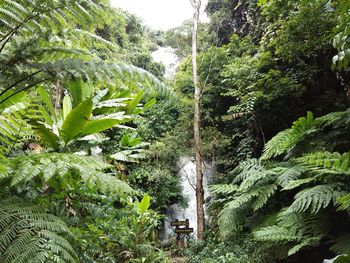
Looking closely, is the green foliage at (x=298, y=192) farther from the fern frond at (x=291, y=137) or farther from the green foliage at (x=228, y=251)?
the green foliage at (x=228, y=251)

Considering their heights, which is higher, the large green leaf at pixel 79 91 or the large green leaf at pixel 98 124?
the large green leaf at pixel 79 91

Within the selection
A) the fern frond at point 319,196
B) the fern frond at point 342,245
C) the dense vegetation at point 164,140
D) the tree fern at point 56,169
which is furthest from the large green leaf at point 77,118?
the fern frond at point 342,245

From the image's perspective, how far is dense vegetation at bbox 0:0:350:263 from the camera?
1.77m

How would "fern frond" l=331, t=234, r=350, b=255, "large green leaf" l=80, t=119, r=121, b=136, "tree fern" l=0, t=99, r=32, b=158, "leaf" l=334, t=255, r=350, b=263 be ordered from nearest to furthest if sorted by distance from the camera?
"leaf" l=334, t=255, r=350, b=263 → "tree fern" l=0, t=99, r=32, b=158 → "fern frond" l=331, t=234, r=350, b=255 → "large green leaf" l=80, t=119, r=121, b=136

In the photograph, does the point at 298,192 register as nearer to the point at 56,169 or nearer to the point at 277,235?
the point at 277,235

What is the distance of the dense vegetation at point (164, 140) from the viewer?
1.77 meters

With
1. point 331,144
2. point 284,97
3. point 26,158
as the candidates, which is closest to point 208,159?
point 284,97

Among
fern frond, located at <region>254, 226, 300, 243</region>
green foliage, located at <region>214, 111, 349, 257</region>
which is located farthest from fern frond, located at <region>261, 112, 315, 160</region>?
fern frond, located at <region>254, 226, 300, 243</region>

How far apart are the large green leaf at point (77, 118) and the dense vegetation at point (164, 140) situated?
0.05 feet

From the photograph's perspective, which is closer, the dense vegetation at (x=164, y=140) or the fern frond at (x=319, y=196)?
the dense vegetation at (x=164, y=140)

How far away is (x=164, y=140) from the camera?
7.40m

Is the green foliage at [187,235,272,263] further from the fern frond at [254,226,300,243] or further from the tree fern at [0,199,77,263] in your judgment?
the tree fern at [0,199,77,263]

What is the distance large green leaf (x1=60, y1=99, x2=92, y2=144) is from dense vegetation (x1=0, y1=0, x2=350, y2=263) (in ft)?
0.05

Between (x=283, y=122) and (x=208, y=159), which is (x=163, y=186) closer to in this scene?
(x=208, y=159)
